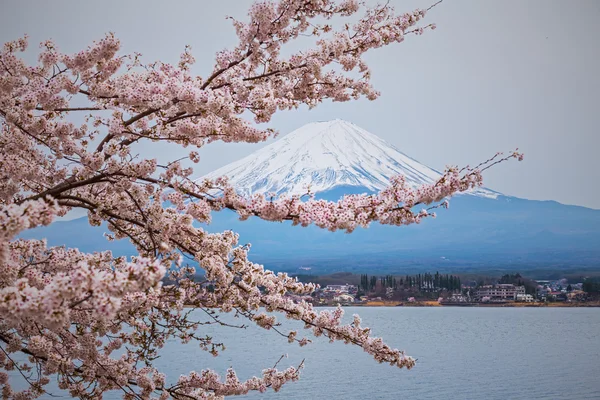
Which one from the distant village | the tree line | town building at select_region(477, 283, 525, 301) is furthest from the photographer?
town building at select_region(477, 283, 525, 301)

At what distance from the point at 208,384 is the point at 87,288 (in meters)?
3.88

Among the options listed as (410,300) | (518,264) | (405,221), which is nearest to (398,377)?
(405,221)

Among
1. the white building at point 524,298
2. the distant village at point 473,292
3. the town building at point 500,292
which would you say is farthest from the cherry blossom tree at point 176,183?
the white building at point 524,298

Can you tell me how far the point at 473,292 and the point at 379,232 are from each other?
72.8 m

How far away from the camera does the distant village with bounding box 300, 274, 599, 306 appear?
337 feet

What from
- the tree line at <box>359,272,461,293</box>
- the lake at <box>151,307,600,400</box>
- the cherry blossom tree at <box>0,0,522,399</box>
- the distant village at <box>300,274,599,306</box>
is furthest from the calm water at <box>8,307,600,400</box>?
the distant village at <box>300,274,599,306</box>

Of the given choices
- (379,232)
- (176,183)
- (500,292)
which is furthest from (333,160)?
(176,183)

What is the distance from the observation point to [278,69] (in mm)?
5688

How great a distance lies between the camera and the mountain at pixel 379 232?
113 meters

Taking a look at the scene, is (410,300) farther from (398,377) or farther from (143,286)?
(143,286)

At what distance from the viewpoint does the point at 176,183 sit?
4973 mm

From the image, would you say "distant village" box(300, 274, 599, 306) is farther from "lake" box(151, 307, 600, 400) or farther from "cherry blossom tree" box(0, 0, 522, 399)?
"cherry blossom tree" box(0, 0, 522, 399)

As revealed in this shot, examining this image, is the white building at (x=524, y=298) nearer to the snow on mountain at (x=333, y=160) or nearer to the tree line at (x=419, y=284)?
the tree line at (x=419, y=284)

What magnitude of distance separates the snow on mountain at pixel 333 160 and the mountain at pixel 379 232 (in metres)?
0.22
